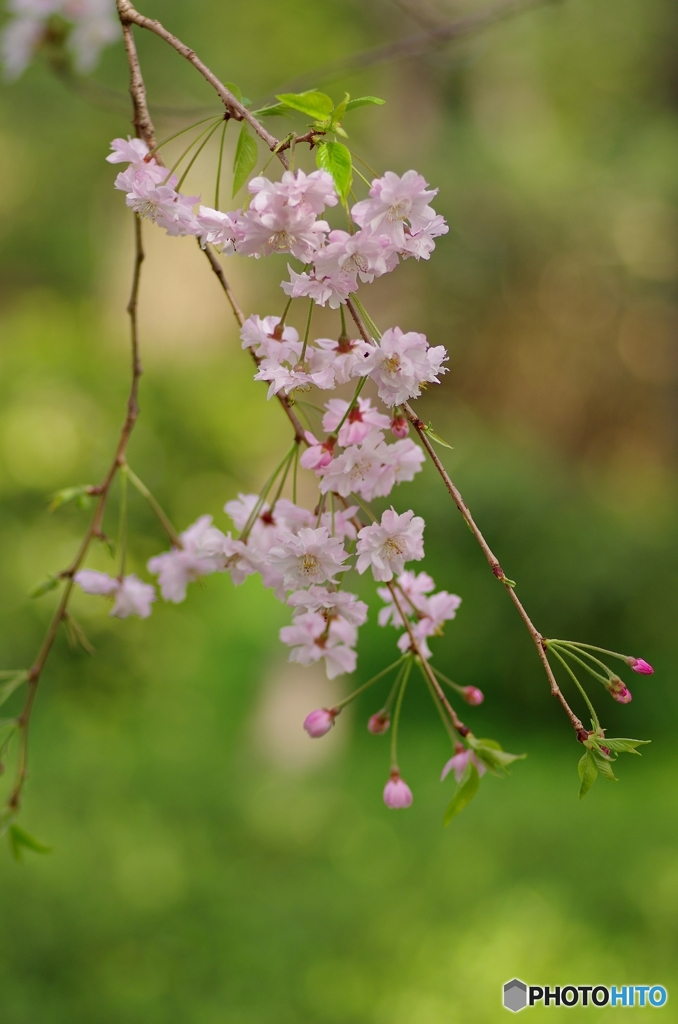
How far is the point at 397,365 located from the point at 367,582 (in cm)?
387

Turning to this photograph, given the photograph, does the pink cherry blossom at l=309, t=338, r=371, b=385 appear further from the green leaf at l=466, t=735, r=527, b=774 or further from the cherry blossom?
the cherry blossom

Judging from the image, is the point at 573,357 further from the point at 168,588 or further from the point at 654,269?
the point at 168,588

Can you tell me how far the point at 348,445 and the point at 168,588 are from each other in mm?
408

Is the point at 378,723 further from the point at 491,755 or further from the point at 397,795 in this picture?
the point at 491,755

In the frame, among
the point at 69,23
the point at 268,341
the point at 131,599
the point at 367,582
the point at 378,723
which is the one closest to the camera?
the point at 268,341

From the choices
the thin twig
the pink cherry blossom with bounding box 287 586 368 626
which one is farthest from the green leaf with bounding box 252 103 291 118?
the pink cherry blossom with bounding box 287 586 368 626

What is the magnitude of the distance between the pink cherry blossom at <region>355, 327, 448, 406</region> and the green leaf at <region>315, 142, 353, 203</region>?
0.33 ft

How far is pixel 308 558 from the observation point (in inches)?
27.4

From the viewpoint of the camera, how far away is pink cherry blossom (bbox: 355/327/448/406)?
24.6 inches

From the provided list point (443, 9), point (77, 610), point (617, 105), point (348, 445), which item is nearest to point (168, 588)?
point (348, 445)

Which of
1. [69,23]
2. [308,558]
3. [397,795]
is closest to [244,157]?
[308,558]

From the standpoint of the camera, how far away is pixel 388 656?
15.9 feet

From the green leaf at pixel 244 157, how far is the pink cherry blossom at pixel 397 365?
0.16 meters

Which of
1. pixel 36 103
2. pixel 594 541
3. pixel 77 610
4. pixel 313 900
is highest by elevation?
pixel 36 103
